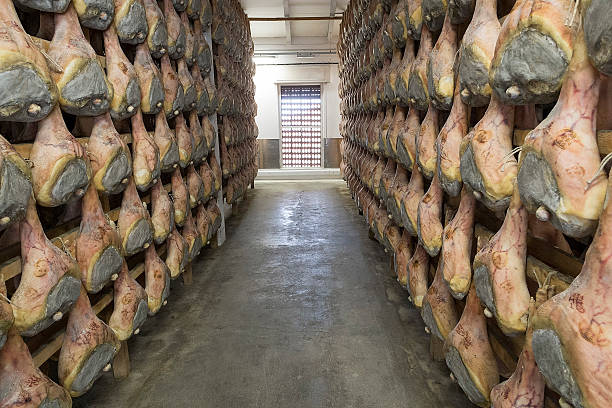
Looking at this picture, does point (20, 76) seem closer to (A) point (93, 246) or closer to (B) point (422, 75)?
(A) point (93, 246)

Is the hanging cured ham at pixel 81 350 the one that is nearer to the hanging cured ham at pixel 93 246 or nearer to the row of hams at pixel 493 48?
the hanging cured ham at pixel 93 246

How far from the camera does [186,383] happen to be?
296cm

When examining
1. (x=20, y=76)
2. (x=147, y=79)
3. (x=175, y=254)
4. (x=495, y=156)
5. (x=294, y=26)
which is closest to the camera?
(x=20, y=76)

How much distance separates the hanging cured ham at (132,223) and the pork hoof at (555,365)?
7.92 ft

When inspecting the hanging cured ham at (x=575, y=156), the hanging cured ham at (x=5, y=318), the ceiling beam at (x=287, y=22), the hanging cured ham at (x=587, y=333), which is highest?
the ceiling beam at (x=287, y=22)

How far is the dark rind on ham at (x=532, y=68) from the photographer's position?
149cm

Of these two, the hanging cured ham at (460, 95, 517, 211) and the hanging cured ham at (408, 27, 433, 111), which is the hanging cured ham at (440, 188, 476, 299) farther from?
the hanging cured ham at (408, 27, 433, 111)

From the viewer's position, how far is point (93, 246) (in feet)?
8.31

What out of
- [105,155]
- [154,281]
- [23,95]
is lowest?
[154,281]

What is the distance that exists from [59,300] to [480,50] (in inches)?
85.1

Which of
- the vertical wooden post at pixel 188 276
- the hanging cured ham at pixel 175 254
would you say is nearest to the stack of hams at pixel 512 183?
the hanging cured ham at pixel 175 254

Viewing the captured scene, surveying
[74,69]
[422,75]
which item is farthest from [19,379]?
[422,75]

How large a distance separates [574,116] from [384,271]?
3812 mm

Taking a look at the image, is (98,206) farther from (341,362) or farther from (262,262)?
(262,262)
